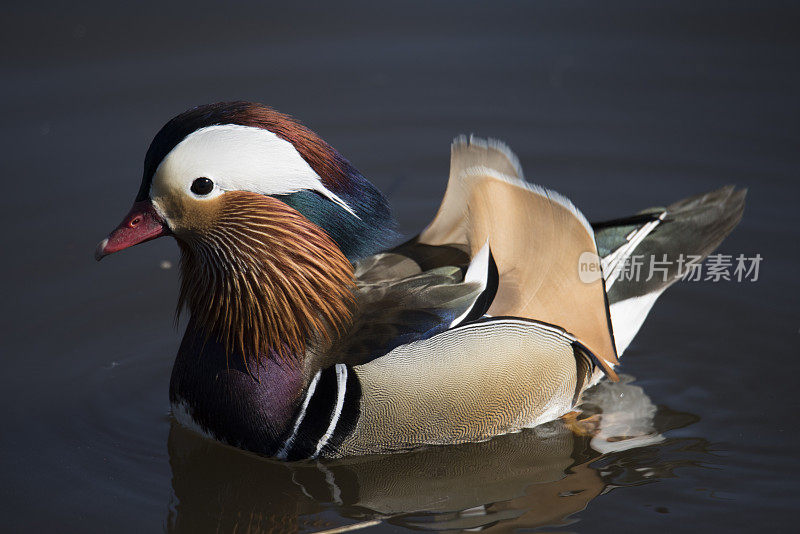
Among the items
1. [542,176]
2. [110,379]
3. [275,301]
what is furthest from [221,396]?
[542,176]

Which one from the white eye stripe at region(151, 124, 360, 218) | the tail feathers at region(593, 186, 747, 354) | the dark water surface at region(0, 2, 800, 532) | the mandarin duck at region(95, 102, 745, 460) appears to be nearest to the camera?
the white eye stripe at region(151, 124, 360, 218)

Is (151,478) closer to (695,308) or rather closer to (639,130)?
(695,308)

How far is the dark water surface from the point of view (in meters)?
4.20

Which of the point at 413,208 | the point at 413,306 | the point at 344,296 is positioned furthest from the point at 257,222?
the point at 413,208

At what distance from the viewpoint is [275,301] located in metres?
4.04

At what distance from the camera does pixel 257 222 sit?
12.6ft

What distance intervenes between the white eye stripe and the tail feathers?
4.87 ft

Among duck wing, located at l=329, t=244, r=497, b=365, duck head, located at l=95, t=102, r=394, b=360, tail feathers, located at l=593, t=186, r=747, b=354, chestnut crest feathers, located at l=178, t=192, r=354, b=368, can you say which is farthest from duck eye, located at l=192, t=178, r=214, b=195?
tail feathers, located at l=593, t=186, r=747, b=354

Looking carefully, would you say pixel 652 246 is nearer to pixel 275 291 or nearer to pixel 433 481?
pixel 433 481

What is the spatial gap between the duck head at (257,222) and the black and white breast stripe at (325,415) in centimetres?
19

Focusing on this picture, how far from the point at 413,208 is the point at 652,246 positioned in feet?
6.05

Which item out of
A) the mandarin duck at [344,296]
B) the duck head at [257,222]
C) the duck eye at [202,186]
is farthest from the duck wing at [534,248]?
the duck eye at [202,186]

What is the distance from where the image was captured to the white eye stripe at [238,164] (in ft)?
11.8

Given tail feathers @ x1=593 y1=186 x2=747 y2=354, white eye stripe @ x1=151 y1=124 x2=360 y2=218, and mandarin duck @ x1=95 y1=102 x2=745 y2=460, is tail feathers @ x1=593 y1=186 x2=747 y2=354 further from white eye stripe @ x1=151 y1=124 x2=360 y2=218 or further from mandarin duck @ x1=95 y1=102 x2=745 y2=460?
white eye stripe @ x1=151 y1=124 x2=360 y2=218
